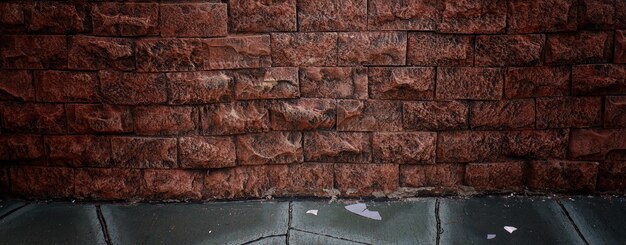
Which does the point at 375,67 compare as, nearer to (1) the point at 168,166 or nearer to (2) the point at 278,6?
(2) the point at 278,6

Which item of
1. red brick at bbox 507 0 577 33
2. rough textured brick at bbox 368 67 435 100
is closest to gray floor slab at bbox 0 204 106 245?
rough textured brick at bbox 368 67 435 100

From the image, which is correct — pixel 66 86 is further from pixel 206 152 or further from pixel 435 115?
pixel 435 115

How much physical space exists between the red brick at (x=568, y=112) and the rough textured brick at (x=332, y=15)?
1343mm

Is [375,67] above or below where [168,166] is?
above

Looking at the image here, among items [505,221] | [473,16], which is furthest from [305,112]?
[505,221]

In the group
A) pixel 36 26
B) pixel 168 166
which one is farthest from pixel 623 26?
pixel 36 26

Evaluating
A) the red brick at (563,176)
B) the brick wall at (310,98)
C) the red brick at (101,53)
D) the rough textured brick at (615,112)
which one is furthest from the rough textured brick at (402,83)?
the red brick at (101,53)

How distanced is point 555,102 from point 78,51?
3.17 m

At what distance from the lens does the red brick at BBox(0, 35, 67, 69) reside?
11.5 ft

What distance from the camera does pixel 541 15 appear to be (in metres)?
3.52

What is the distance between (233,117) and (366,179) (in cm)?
101

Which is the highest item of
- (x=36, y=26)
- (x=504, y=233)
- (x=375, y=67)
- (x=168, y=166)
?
(x=36, y=26)

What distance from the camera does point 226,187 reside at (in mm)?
3770

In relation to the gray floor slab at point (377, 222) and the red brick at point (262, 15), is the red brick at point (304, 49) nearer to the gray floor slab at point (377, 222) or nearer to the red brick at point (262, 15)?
the red brick at point (262, 15)
